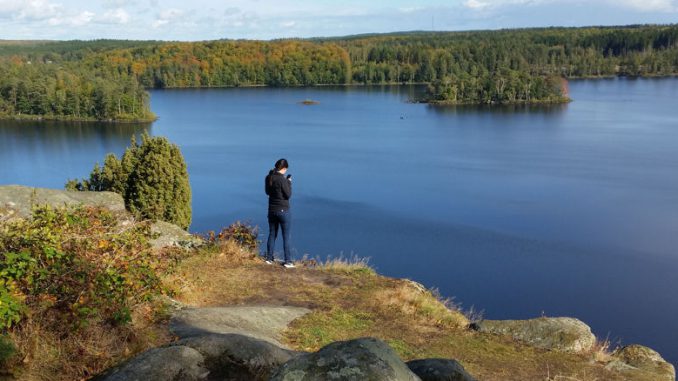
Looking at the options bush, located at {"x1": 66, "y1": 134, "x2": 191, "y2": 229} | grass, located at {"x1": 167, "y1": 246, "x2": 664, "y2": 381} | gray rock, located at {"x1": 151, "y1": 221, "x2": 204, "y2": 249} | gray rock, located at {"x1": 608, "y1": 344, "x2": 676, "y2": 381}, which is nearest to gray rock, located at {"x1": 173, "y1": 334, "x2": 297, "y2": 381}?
grass, located at {"x1": 167, "y1": 246, "x2": 664, "y2": 381}

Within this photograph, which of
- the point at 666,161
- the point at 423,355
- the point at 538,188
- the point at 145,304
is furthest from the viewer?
the point at 666,161

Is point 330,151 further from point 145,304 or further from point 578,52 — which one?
point 578,52

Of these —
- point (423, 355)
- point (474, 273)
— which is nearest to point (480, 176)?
point (474, 273)

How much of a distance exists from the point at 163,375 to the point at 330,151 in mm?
52282

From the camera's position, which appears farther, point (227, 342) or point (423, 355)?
point (423, 355)

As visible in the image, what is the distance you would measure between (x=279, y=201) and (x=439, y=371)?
6.24m

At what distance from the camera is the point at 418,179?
144ft

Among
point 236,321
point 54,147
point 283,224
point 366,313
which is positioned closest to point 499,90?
point 54,147

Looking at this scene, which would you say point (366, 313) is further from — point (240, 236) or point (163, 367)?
point (163, 367)

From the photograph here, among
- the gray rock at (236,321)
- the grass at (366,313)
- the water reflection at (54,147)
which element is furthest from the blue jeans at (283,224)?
the water reflection at (54,147)

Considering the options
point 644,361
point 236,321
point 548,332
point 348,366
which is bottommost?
point 644,361

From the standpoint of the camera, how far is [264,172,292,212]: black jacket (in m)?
9.53

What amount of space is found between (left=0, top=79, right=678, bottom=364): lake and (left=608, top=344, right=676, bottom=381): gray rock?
34.5 feet

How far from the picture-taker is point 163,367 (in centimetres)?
382
